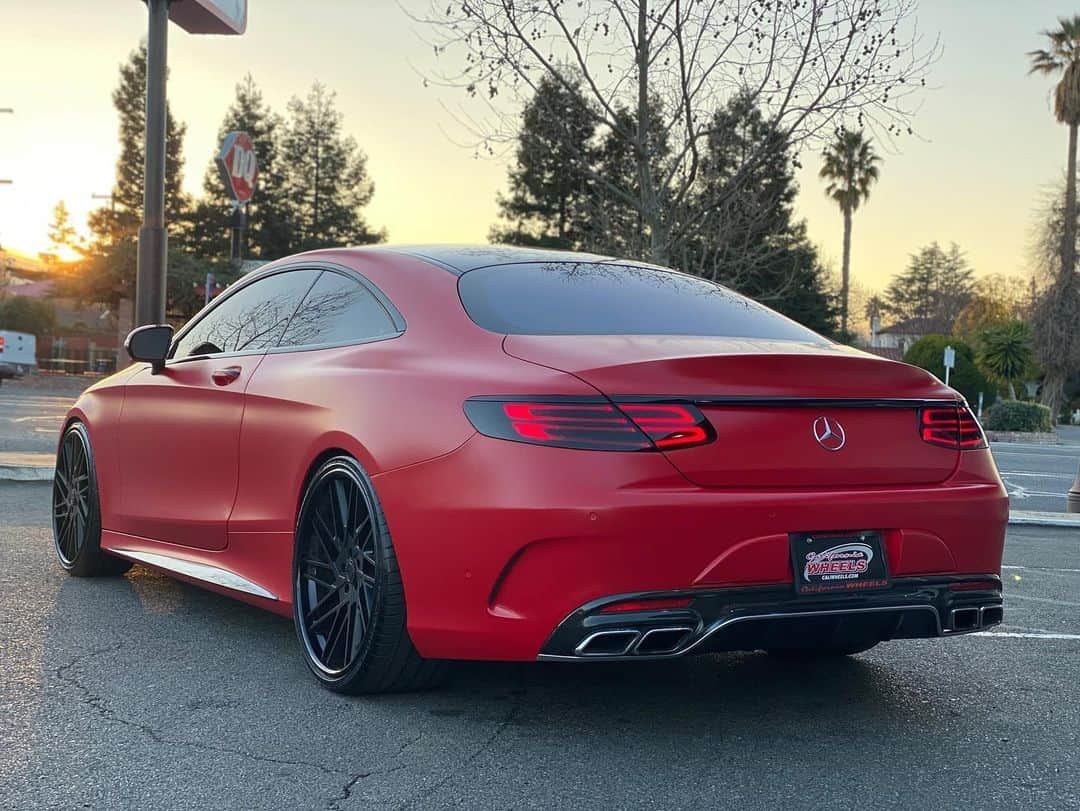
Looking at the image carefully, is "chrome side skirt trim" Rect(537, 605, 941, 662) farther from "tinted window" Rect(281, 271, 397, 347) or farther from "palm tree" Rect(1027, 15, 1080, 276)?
"palm tree" Rect(1027, 15, 1080, 276)

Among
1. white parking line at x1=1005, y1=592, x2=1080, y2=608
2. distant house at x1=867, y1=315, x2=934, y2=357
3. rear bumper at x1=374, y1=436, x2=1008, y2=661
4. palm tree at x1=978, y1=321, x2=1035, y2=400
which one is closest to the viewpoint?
rear bumper at x1=374, y1=436, x2=1008, y2=661

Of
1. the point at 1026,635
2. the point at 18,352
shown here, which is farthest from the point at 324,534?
the point at 18,352

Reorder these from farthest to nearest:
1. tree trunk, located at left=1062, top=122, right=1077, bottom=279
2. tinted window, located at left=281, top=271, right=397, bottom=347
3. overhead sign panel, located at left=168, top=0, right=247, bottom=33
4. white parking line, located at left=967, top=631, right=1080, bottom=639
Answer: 1. tree trunk, located at left=1062, top=122, right=1077, bottom=279
2. overhead sign panel, located at left=168, top=0, right=247, bottom=33
3. white parking line, located at left=967, top=631, right=1080, bottom=639
4. tinted window, located at left=281, top=271, right=397, bottom=347

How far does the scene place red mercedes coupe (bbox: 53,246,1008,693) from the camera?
10.8 ft

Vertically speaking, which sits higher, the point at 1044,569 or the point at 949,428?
the point at 949,428

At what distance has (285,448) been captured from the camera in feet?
14.0

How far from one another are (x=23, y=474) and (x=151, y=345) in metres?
5.78

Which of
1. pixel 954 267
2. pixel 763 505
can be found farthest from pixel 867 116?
pixel 954 267

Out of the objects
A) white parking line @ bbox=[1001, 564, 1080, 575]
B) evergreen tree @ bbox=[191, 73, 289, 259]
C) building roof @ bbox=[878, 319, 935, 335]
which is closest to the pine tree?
evergreen tree @ bbox=[191, 73, 289, 259]

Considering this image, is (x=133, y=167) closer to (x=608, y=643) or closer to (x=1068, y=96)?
(x=1068, y=96)

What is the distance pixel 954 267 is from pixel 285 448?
348 feet

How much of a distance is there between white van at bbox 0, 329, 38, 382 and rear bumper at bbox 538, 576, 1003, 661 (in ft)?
135

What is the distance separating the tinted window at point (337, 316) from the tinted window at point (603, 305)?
0.35m

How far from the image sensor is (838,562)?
3.46 meters
